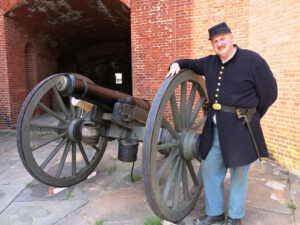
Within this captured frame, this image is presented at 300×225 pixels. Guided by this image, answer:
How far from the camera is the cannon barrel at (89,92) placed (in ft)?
7.86

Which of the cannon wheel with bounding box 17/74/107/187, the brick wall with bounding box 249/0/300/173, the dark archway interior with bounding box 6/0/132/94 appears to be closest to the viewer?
the cannon wheel with bounding box 17/74/107/187

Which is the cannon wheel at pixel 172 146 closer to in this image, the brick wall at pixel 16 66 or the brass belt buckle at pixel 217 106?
the brass belt buckle at pixel 217 106

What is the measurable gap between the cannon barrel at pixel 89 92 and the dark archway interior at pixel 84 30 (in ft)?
14.1

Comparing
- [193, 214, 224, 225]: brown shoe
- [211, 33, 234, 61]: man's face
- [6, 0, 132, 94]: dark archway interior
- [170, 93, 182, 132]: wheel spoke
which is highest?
[6, 0, 132, 94]: dark archway interior

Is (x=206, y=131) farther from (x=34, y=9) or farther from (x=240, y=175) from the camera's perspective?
(x=34, y=9)

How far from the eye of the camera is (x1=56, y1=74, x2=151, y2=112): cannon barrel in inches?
94.3

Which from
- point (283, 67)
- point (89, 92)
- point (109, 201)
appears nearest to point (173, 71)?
point (89, 92)

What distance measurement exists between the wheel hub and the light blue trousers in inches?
4.9

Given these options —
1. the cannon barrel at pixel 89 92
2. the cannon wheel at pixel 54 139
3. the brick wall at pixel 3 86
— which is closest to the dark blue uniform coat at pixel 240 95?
the cannon barrel at pixel 89 92

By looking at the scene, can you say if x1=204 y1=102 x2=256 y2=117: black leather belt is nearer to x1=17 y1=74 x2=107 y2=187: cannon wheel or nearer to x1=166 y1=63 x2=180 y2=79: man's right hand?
x1=166 y1=63 x2=180 y2=79: man's right hand

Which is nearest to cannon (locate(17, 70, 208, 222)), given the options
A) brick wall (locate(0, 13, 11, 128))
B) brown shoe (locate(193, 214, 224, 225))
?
brown shoe (locate(193, 214, 224, 225))

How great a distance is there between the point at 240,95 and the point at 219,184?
83cm

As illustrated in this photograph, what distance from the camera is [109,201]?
294 cm

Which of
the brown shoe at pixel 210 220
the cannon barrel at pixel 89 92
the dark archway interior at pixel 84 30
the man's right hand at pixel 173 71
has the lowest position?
the brown shoe at pixel 210 220
